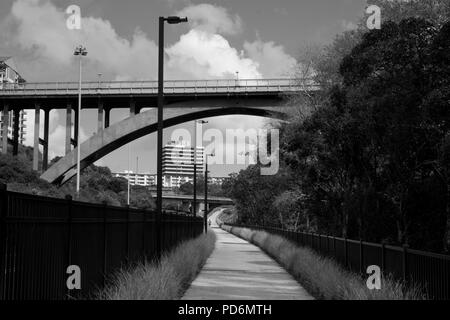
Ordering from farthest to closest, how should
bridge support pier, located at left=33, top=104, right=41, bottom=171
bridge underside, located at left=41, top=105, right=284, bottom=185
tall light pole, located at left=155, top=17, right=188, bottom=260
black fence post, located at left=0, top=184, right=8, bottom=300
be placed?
bridge underside, located at left=41, top=105, right=284, bottom=185 → bridge support pier, located at left=33, top=104, right=41, bottom=171 → tall light pole, located at left=155, top=17, right=188, bottom=260 → black fence post, located at left=0, top=184, right=8, bottom=300

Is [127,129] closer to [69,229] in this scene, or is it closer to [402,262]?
[402,262]

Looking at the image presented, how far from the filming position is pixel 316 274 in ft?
50.8

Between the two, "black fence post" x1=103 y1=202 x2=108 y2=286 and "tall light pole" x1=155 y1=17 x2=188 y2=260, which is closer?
"black fence post" x1=103 y1=202 x2=108 y2=286

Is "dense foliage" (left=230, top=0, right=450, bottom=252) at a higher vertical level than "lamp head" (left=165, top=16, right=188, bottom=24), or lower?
lower

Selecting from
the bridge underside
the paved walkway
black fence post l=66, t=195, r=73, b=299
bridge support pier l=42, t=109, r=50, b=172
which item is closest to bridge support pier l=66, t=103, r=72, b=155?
the bridge underside

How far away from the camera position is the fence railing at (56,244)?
6784mm

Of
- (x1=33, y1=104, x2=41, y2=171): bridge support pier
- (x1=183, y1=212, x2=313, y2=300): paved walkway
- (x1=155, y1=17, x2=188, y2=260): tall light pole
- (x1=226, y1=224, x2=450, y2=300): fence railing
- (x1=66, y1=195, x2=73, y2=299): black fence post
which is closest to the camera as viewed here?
(x1=66, y1=195, x2=73, y2=299): black fence post

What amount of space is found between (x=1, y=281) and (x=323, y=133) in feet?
66.3

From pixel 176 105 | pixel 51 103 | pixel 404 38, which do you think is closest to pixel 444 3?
pixel 404 38

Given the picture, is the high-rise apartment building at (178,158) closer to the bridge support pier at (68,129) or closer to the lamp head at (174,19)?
the bridge support pier at (68,129)

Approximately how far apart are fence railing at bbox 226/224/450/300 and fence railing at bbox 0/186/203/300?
532 centimetres

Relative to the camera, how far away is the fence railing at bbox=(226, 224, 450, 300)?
31.0 feet

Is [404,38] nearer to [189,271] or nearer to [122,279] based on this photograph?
[189,271]

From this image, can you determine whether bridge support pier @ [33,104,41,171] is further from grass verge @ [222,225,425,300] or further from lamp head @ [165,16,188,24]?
lamp head @ [165,16,188,24]
